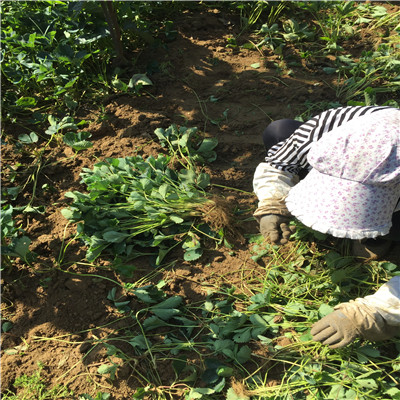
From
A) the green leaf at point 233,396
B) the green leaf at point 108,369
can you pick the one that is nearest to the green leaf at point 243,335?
the green leaf at point 233,396

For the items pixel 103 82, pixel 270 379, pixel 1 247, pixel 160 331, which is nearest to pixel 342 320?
pixel 270 379

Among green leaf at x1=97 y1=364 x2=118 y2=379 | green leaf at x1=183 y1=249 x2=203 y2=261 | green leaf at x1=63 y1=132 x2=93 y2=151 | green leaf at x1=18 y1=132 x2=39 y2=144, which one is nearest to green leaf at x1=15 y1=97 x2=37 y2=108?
green leaf at x1=18 y1=132 x2=39 y2=144

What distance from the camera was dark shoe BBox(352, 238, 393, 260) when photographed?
6.40ft

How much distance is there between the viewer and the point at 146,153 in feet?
8.22

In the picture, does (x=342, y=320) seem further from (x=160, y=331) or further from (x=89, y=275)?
(x=89, y=275)

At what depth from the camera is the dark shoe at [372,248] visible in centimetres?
195

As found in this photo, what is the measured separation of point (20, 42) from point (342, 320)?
2240 millimetres

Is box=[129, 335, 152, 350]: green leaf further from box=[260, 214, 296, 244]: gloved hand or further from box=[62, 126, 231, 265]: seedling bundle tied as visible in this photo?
box=[260, 214, 296, 244]: gloved hand

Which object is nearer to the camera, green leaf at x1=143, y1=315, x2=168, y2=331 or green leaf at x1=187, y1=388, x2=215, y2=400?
green leaf at x1=187, y1=388, x2=215, y2=400

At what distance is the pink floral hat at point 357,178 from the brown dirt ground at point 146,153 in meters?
0.58

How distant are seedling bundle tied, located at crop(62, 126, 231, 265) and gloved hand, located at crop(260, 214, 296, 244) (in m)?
0.21

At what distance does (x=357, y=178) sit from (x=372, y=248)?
→ 1.85ft

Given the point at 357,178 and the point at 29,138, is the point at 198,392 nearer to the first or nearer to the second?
the point at 357,178

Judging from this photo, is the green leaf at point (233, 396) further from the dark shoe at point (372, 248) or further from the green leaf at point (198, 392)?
the dark shoe at point (372, 248)
